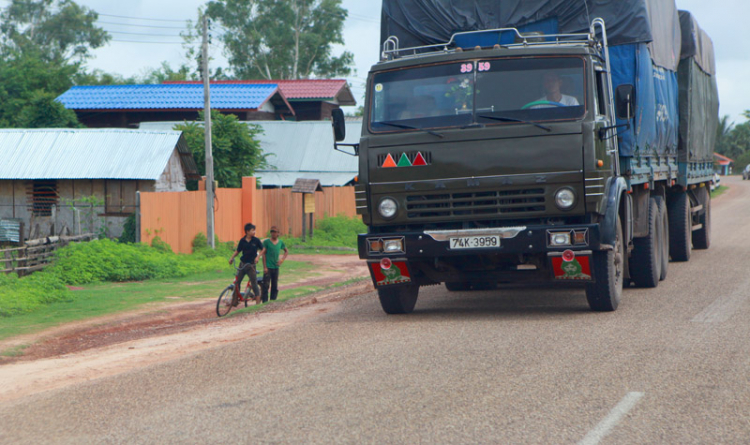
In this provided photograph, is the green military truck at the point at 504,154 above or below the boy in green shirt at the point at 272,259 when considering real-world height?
above

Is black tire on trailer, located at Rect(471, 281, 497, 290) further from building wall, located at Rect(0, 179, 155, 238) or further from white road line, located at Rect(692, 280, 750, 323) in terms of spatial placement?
building wall, located at Rect(0, 179, 155, 238)

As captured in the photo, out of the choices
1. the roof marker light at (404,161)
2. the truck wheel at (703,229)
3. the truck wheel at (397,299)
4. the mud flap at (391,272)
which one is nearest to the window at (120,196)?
the truck wheel at (703,229)

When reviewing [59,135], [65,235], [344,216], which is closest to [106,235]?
[65,235]

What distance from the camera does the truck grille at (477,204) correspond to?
29.0ft

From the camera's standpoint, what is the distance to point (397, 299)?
10125 millimetres

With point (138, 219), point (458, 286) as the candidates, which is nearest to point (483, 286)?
point (458, 286)

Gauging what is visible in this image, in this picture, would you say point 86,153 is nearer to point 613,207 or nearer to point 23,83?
point 613,207

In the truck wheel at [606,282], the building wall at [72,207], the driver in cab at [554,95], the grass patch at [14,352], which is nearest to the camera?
the driver in cab at [554,95]

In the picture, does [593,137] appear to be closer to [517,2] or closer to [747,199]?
[517,2]

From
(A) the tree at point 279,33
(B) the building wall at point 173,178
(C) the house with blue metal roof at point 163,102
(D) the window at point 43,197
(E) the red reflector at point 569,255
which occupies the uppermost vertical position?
(A) the tree at point 279,33

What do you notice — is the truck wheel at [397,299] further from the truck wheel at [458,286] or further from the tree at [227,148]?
the tree at [227,148]

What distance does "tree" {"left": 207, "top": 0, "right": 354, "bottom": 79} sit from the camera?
191 ft

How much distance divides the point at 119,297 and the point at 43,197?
12.5 meters

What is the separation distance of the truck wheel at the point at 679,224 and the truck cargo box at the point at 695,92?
814 millimetres
